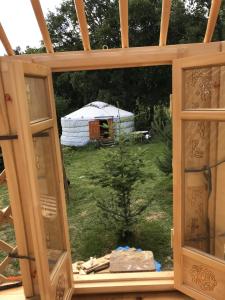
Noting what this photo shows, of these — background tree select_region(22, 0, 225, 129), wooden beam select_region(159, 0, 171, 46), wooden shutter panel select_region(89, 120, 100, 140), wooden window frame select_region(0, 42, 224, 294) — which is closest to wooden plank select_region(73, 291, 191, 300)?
wooden window frame select_region(0, 42, 224, 294)

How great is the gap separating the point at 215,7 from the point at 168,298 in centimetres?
213

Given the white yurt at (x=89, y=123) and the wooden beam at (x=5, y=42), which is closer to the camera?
the wooden beam at (x=5, y=42)

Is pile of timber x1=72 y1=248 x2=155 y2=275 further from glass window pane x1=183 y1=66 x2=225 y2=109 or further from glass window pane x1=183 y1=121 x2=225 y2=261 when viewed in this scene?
glass window pane x1=183 y1=66 x2=225 y2=109

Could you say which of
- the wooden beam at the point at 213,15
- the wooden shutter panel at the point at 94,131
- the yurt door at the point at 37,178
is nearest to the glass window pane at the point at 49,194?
the yurt door at the point at 37,178

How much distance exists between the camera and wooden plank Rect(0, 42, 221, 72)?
6.42 feet

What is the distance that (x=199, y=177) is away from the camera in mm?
2160

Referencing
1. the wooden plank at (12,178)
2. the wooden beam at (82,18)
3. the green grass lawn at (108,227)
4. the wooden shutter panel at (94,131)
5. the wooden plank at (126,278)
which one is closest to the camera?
the wooden plank at (12,178)

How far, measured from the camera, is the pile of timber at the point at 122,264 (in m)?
3.21

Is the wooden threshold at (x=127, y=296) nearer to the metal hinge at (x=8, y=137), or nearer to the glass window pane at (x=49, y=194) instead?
the glass window pane at (x=49, y=194)

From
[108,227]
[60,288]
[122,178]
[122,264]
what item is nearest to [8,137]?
[60,288]

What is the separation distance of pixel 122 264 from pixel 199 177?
1.75 meters

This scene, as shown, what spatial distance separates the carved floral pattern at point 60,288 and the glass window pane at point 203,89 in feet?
4.82

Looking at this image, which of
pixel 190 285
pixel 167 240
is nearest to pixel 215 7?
pixel 190 285

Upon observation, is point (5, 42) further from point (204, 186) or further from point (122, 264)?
point (122, 264)
